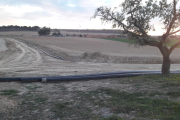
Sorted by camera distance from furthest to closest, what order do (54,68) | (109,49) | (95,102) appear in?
(109,49) < (54,68) < (95,102)

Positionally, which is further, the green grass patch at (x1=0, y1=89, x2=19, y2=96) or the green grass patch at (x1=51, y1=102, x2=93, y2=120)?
the green grass patch at (x1=0, y1=89, x2=19, y2=96)

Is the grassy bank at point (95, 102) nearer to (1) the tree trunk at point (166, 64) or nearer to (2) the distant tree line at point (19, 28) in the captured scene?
(1) the tree trunk at point (166, 64)

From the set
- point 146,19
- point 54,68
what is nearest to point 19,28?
point 54,68

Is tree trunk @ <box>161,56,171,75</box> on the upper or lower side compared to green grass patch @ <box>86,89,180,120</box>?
upper

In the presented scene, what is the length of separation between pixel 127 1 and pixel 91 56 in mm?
14411

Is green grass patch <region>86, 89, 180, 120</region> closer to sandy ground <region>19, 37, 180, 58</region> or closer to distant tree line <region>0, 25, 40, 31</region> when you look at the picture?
sandy ground <region>19, 37, 180, 58</region>

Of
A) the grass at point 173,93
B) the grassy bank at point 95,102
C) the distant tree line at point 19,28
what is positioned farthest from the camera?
Answer: the distant tree line at point 19,28

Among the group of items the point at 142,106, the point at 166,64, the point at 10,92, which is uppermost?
the point at 166,64

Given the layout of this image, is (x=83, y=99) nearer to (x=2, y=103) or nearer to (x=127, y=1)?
(x=2, y=103)

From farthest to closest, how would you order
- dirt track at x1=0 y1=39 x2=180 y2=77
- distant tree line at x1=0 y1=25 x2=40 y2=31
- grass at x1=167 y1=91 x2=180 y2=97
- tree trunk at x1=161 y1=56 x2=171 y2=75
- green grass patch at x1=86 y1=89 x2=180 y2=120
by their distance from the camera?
distant tree line at x1=0 y1=25 x2=40 y2=31 → dirt track at x1=0 y1=39 x2=180 y2=77 → tree trunk at x1=161 y1=56 x2=171 y2=75 → grass at x1=167 y1=91 x2=180 y2=97 → green grass patch at x1=86 y1=89 x2=180 y2=120

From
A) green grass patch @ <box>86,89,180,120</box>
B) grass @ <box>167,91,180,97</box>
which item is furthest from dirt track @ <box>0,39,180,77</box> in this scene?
grass @ <box>167,91,180,97</box>

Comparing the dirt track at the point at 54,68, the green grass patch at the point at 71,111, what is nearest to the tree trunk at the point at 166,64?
the dirt track at the point at 54,68

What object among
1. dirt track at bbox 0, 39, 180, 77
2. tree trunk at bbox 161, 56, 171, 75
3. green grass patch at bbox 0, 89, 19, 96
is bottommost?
dirt track at bbox 0, 39, 180, 77

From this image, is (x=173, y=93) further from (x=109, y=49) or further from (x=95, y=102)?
(x=109, y=49)
